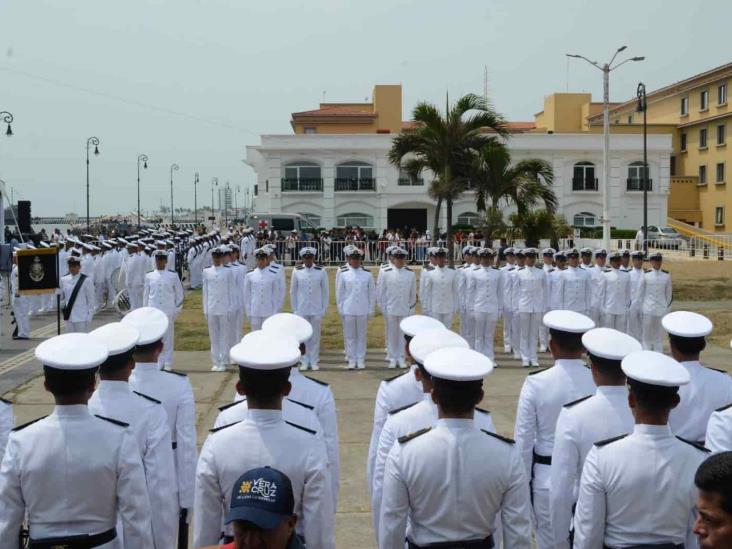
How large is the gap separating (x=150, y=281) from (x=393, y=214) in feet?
109

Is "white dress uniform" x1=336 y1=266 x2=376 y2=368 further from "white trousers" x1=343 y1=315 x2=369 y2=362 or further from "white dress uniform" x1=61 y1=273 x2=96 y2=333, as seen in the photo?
"white dress uniform" x1=61 y1=273 x2=96 y2=333

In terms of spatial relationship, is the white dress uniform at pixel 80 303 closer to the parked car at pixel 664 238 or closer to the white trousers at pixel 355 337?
the white trousers at pixel 355 337

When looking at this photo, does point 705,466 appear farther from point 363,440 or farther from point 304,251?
point 304,251

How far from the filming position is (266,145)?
1729 inches

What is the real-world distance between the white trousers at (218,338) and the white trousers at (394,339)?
8.89 ft

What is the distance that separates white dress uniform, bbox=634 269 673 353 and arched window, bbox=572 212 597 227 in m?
31.2

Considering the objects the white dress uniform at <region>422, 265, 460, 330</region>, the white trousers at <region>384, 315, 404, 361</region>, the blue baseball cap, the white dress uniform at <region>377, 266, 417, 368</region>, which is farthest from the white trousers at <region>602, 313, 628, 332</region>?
the blue baseball cap

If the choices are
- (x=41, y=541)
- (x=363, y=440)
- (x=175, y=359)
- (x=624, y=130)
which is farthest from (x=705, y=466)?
(x=624, y=130)

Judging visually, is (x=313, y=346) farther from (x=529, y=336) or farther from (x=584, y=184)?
(x=584, y=184)

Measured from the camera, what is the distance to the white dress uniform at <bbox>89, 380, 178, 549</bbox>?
3.92 meters

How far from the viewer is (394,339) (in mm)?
13328

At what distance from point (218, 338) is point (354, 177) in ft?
107

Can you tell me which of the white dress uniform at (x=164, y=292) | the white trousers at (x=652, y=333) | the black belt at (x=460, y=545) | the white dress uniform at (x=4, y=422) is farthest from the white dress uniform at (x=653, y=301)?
the white dress uniform at (x=4, y=422)

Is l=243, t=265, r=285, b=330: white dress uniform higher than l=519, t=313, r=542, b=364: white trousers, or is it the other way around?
l=243, t=265, r=285, b=330: white dress uniform
